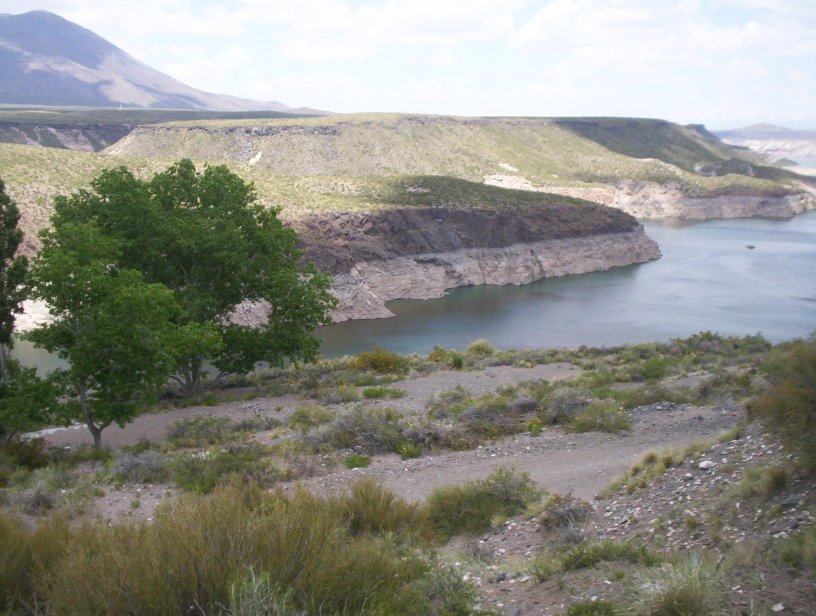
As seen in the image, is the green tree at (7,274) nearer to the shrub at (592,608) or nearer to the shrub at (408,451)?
the shrub at (408,451)

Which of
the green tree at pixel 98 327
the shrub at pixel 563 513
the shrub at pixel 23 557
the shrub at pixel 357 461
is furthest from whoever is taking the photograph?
the green tree at pixel 98 327

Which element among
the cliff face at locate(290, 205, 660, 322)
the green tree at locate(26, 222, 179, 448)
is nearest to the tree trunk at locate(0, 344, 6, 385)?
the green tree at locate(26, 222, 179, 448)

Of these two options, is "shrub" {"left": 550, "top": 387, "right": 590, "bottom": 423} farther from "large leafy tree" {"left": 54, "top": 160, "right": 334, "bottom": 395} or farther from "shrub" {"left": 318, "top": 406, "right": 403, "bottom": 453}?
"large leafy tree" {"left": 54, "top": 160, "right": 334, "bottom": 395}

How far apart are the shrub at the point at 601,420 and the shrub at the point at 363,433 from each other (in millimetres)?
3599

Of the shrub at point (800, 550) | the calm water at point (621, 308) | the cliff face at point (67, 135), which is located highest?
the cliff face at point (67, 135)

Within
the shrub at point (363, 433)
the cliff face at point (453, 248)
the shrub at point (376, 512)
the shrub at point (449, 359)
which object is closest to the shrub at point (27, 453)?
the shrub at point (363, 433)

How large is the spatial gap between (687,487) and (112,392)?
11424 millimetres

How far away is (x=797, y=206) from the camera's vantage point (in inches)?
4429

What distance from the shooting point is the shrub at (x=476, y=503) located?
29.6ft

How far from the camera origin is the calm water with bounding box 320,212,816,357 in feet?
140

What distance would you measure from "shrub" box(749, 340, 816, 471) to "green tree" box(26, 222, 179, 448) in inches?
445

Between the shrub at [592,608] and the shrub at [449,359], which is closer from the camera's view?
the shrub at [592,608]

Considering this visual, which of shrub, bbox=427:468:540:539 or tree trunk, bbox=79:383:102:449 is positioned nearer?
shrub, bbox=427:468:540:539

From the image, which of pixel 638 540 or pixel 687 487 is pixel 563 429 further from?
pixel 638 540
